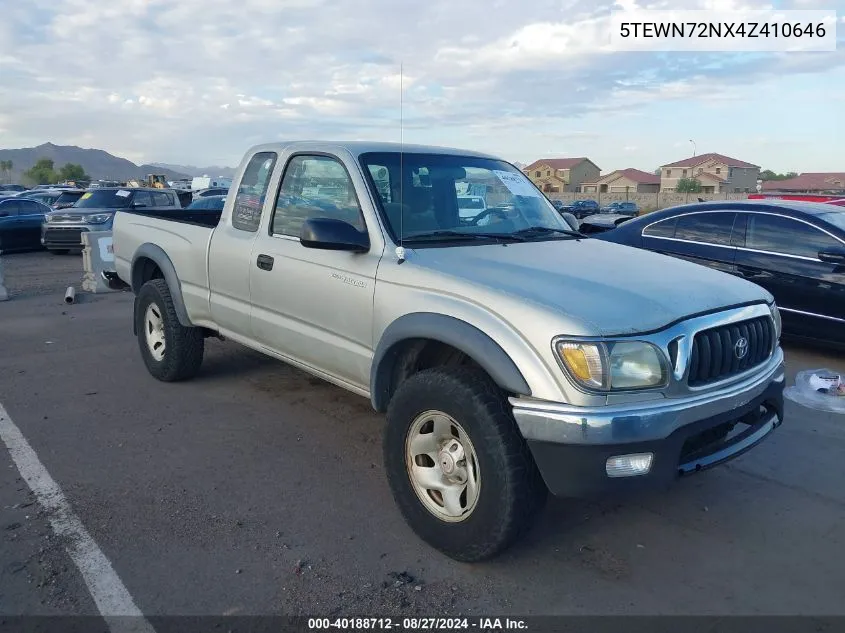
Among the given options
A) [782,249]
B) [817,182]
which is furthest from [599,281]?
[817,182]

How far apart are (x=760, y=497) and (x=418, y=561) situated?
80.3 inches

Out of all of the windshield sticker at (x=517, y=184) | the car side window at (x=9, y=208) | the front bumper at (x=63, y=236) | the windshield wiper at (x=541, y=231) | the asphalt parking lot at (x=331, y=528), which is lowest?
the asphalt parking lot at (x=331, y=528)

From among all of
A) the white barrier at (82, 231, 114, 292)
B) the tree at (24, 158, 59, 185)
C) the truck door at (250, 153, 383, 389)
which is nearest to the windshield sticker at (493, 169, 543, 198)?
the truck door at (250, 153, 383, 389)

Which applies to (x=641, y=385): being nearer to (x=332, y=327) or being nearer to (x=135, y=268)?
(x=332, y=327)

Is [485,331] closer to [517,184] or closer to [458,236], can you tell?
[458,236]

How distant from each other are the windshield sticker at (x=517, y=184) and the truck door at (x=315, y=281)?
3.58ft

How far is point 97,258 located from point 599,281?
381 inches

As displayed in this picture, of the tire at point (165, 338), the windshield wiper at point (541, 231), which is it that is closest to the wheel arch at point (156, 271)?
the tire at point (165, 338)

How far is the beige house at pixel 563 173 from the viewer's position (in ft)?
305

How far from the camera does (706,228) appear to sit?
25.9ft

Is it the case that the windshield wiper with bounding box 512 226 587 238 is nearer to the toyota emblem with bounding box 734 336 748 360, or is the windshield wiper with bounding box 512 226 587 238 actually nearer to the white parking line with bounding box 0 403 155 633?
the toyota emblem with bounding box 734 336 748 360

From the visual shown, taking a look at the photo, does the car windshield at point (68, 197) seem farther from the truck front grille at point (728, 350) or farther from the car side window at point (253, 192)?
the truck front grille at point (728, 350)

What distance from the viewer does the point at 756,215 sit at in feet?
24.6

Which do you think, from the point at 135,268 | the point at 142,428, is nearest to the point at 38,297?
the point at 135,268
